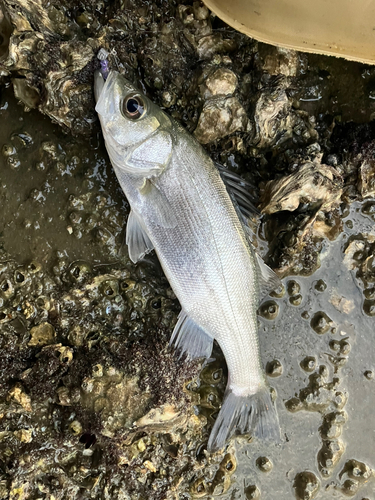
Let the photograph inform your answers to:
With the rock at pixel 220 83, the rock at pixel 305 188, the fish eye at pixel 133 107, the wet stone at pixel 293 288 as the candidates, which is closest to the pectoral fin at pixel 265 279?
the wet stone at pixel 293 288

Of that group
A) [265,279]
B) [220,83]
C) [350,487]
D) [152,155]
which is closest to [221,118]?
[220,83]

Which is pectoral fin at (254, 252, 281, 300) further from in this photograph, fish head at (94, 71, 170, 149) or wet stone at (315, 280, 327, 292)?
fish head at (94, 71, 170, 149)

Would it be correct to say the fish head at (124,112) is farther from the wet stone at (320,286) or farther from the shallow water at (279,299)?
the wet stone at (320,286)

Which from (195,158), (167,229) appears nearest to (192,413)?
(167,229)

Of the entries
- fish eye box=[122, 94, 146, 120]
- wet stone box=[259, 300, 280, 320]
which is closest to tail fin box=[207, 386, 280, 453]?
wet stone box=[259, 300, 280, 320]

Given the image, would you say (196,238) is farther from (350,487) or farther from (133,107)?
(350,487)

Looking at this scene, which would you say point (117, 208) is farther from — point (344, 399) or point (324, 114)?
point (344, 399)
